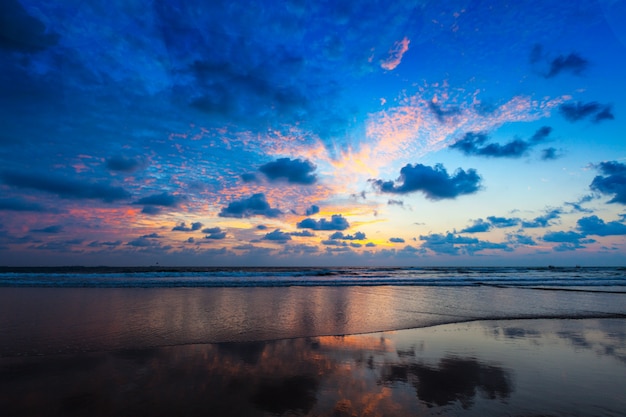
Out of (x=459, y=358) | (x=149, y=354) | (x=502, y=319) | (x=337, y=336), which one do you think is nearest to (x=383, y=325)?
(x=337, y=336)

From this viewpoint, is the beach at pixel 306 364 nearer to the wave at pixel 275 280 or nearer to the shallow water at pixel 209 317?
the shallow water at pixel 209 317

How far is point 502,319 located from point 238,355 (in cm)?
970

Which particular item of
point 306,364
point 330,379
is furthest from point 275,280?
point 330,379

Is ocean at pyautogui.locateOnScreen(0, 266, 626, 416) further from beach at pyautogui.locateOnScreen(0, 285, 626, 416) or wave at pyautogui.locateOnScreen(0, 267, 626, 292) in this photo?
wave at pyautogui.locateOnScreen(0, 267, 626, 292)

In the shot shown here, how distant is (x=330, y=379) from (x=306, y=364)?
949 mm

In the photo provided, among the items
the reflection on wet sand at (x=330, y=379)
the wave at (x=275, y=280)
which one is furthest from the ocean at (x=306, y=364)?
the wave at (x=275, y=280)

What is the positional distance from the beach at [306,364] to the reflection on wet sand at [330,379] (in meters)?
0.03

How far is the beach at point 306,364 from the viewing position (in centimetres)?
463

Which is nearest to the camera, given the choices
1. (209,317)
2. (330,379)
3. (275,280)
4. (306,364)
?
(330,379)

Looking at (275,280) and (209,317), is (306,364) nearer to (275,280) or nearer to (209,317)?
(209,317)

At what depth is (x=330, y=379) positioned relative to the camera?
18.2 feet

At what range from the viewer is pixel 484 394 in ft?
16.5

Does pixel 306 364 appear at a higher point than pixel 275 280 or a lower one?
lower

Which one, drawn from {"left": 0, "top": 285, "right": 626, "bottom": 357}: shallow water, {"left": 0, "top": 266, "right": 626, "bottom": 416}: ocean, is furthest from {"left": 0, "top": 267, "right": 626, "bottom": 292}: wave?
{"left": 0, "top": 266, "right": 626, "bottom": 416}: ocean
